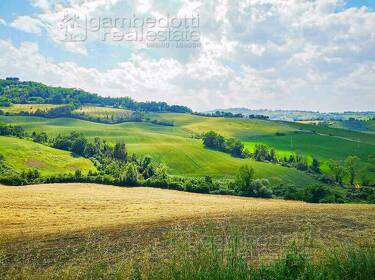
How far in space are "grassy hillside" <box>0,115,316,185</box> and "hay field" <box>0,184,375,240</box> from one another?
38910mm

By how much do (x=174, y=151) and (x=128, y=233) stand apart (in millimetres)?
95543

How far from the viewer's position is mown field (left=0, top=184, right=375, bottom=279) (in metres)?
11.6

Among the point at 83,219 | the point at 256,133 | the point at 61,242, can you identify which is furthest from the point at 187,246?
the point at 256,133

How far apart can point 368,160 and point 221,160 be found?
45.1m

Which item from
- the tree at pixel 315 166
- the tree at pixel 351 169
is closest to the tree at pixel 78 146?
the tree at pixel 315 166

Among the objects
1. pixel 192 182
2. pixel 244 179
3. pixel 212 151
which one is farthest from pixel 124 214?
pixel 212 151

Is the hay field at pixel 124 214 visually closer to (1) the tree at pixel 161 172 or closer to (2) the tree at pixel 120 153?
(1) the tree at pixel 161 172

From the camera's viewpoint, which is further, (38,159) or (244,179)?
(38,159)

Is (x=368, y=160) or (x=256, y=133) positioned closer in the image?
(x=368, y=160)

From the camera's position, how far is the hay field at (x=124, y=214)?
105ft

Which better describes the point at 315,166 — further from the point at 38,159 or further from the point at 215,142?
the point at 38,159

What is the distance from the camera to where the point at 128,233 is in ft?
96.0

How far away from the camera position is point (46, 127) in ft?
506

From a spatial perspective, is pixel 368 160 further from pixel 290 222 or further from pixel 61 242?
pixel 61 242
